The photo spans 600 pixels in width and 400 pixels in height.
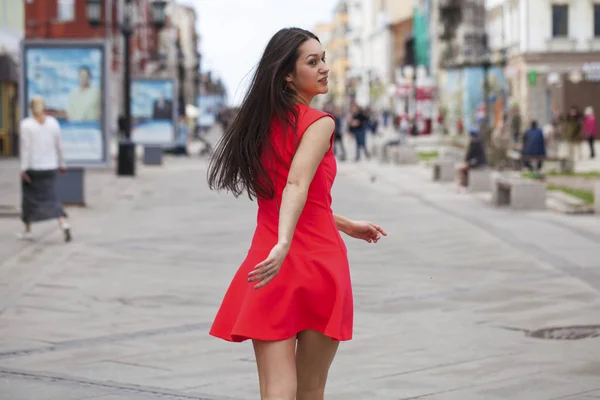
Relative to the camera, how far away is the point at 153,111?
40688 millimetres

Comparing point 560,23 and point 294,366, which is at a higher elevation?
point 560,23

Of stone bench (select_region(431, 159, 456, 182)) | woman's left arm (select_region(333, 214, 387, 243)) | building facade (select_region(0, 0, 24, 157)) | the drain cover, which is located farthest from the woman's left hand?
building facade (select_region(0, 0, 24, 157))

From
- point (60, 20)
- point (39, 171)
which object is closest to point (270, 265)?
point (39, 171)

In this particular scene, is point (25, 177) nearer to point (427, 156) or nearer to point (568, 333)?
point (568, 333)

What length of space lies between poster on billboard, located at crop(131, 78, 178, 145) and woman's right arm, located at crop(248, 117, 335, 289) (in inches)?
1422

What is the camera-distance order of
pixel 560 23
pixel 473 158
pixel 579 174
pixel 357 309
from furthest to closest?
pixel 560 23, pixel 579 174, pixel 473 158, pixel 357 309

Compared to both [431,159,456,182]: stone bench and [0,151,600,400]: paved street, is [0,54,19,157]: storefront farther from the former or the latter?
[0,151,600,400]: paved street

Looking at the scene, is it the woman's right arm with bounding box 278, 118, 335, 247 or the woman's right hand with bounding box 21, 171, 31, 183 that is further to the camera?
the woman's right hand with bounding box 21, 171, 31, 183

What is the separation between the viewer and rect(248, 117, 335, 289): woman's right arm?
4297 mm

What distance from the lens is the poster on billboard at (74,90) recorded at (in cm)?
2202

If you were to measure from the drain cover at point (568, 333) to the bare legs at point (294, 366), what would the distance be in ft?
14.4

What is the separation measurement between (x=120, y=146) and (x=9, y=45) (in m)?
13.5

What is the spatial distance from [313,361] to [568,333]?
4651mm

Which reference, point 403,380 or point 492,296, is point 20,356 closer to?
point 403,380
